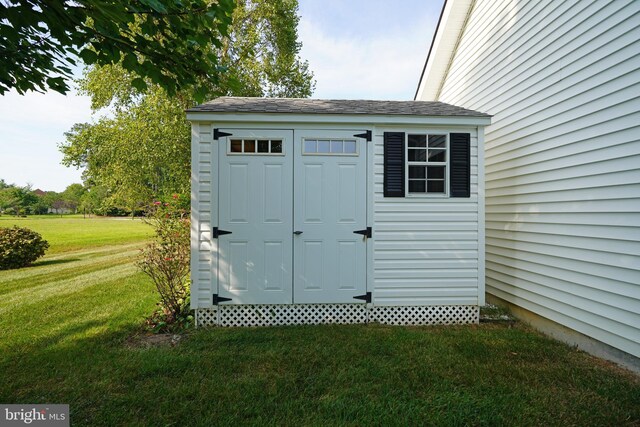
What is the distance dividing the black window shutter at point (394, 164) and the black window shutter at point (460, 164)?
74 centimetres

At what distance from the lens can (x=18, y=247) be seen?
934cm

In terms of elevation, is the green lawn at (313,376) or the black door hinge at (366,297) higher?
the black door hinge at (366,297)

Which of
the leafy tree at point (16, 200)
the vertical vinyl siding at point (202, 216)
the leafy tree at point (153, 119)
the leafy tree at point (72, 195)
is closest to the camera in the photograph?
the vertical vinyl siding at point (202, 216)

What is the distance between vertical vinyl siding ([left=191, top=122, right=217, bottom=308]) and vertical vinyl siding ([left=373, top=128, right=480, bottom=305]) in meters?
2.39

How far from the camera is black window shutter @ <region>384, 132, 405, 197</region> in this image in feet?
14.9

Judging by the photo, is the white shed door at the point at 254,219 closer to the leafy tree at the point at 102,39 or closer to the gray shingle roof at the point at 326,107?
the gray shingle roof at the point at 326,107

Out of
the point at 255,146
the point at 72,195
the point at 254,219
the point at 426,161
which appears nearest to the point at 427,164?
the point at 426,161

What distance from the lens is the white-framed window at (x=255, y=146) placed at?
443cm

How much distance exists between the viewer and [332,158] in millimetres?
4492

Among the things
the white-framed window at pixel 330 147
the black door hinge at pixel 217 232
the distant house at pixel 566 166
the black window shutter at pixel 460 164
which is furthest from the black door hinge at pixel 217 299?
the distant house at pixel 566 166

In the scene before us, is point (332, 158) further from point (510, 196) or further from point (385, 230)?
point (510, 196)

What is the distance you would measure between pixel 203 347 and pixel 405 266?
9.60 feet

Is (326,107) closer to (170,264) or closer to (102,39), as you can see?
(102,39)

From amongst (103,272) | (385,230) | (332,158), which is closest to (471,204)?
(385,230)
